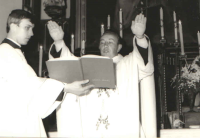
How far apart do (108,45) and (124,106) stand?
78 cm

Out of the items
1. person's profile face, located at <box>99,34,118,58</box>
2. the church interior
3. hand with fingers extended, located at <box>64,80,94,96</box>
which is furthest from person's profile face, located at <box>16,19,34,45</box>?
the church interior

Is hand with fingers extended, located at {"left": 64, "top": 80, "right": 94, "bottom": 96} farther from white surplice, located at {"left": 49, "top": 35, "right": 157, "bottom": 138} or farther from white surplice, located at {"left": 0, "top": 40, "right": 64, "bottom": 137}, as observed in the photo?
white surplice, located at {"left": 49, "top": 35, "right": 157, "bottom": 138}

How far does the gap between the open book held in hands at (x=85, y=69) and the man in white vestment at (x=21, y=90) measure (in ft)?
0.22

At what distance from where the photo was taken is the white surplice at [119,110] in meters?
3.36

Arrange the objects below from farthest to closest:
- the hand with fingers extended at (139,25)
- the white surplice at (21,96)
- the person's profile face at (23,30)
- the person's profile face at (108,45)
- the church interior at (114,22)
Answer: the church interior at (114,22)
the person's profile face at (108,45)
the hand with fingers extended at (139,25)
the person's profile face at (23,30)
the white surplice at (21,96)

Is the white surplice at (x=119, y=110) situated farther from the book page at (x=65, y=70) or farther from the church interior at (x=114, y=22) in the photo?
the church interior at (x=114, y=22)

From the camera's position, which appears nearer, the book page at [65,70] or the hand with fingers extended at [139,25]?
the book page at [65,70]

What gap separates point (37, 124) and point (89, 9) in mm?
2788

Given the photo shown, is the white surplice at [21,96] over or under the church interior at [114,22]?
under

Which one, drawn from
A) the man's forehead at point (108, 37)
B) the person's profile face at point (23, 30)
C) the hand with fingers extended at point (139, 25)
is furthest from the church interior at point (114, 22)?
the person's profile face at point (23, 30)

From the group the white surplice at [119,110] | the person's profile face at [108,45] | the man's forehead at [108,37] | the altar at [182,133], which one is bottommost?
the altar at [182,133]

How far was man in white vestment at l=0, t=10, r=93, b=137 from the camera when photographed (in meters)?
2.94

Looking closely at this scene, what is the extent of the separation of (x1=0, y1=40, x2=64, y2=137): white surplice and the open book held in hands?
0.12m

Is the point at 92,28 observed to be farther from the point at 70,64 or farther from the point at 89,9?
the point at 70,64
